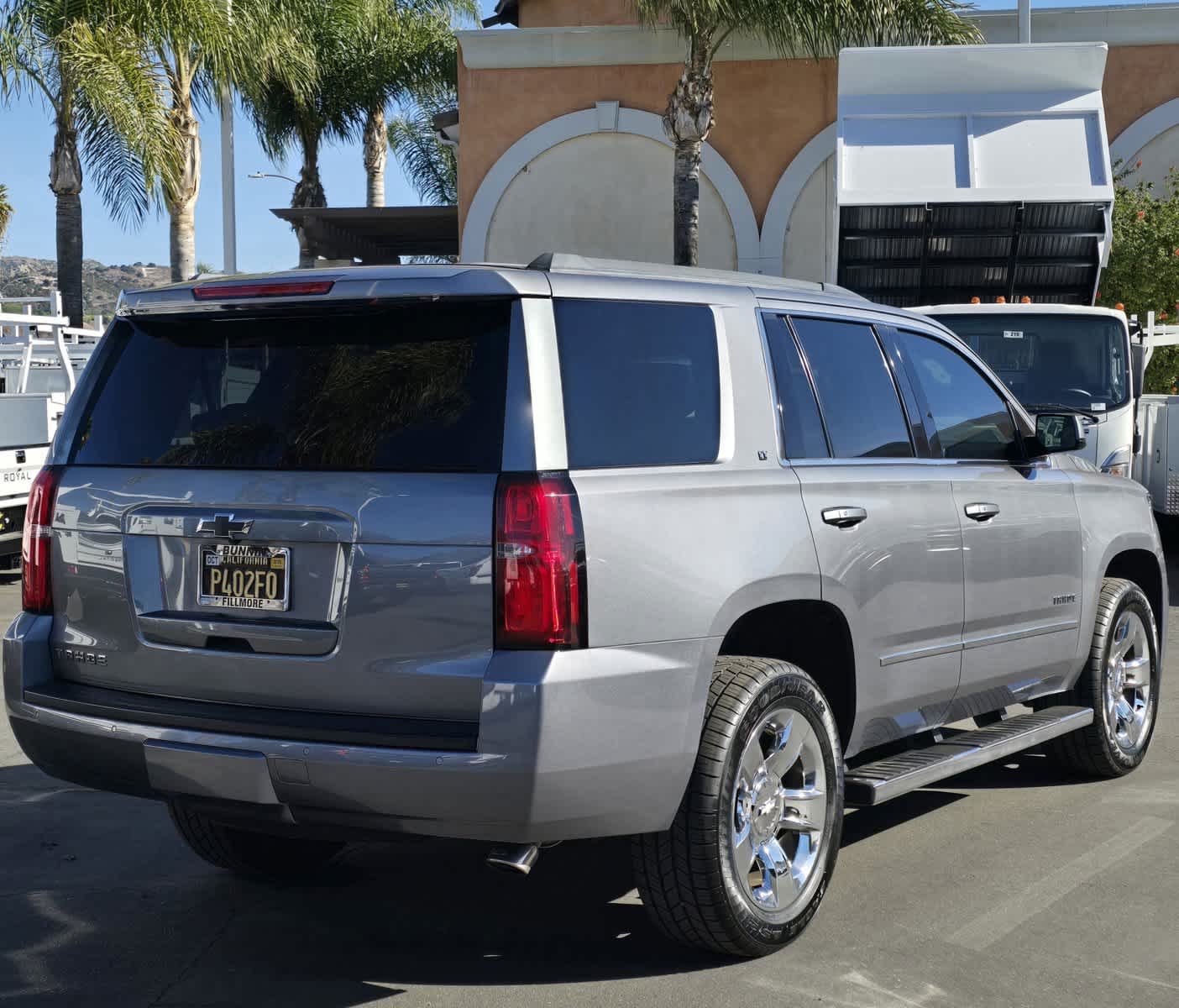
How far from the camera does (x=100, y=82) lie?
62.5 ft

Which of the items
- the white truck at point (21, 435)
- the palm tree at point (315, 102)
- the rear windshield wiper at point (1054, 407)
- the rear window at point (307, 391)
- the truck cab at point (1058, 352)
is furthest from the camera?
the palm tree at point (315, 102)

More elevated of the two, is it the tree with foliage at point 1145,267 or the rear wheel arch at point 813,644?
the tree with foliage at point 1145,267

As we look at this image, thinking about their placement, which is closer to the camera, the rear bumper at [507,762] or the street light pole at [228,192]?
the rear bumper at [507,762]

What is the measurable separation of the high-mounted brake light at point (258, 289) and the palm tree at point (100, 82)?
1624 centimetres

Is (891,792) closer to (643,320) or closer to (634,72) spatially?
(643,320)

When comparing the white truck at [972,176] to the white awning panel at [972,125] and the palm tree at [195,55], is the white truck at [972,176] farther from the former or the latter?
the palm tree at [195,55]

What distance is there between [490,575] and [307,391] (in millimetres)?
781

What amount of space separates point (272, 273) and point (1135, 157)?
21.5 m

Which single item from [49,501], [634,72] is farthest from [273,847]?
[634,72]

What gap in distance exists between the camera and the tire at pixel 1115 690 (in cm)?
623

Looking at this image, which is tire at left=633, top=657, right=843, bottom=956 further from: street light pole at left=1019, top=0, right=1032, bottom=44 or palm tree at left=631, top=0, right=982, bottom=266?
street light pole at left=1019, top=0, right=1032, bottom=44

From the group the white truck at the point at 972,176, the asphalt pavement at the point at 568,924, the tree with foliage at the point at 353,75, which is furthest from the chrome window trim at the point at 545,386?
the tree with foliage at the point at 353,75

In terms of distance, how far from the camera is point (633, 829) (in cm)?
393

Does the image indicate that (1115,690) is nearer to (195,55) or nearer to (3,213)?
(195,55)
